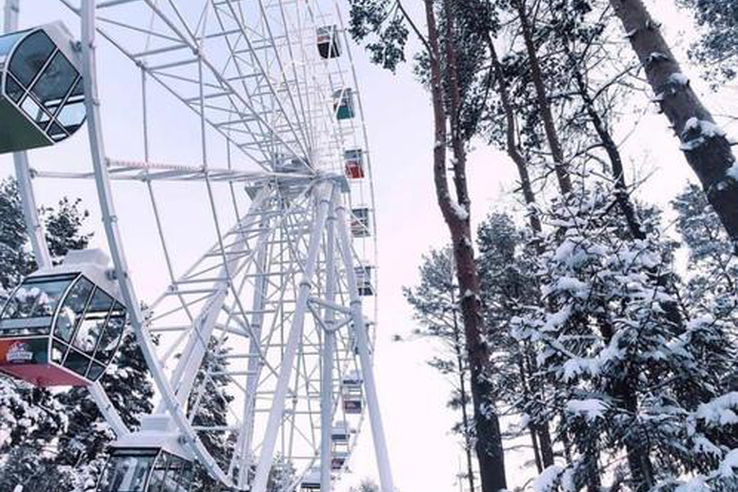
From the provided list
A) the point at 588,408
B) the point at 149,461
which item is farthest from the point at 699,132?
the point at 149,461

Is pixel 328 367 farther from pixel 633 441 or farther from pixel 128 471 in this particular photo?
pixel 633 441

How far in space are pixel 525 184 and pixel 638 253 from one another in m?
3.78

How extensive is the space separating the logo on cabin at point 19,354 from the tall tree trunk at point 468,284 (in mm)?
5522

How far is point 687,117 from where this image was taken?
3.96 m

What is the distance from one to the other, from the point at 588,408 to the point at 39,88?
735cm

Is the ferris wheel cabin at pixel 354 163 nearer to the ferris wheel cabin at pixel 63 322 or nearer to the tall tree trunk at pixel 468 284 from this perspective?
the tall tree trunk at pixel 468 284

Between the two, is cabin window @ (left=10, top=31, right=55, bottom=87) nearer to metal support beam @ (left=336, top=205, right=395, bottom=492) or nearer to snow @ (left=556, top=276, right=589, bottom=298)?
snow @ (left=556, top=276, right=589, bottom=298)

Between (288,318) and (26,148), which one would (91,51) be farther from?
(288,318)

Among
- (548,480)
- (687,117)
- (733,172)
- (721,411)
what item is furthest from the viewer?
(687,117)

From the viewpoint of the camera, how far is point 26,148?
24.4 feet

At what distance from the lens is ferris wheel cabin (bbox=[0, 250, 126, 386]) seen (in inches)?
285

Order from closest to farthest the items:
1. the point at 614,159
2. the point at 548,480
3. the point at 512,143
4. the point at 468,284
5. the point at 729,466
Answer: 1. the point at 729,466
2. the point at 548,480
3. the point at 468,284
4. the point at 614,159
5. the point at 512,143

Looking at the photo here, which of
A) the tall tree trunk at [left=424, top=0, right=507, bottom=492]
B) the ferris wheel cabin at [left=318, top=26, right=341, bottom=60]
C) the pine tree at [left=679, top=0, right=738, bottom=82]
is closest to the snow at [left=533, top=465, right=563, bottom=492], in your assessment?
the tall tree trunk at [left=424, top=0, right=507, bottom=492]

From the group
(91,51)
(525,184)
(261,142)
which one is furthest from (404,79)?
(91,51)
